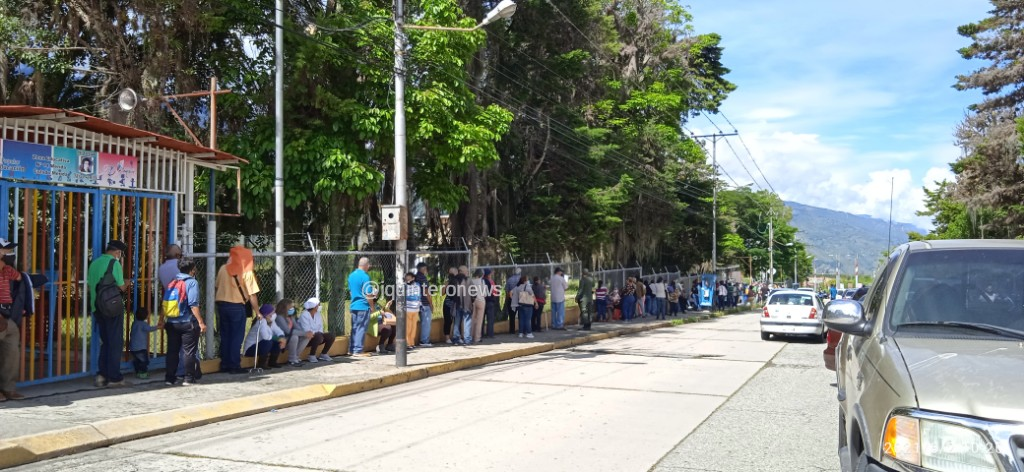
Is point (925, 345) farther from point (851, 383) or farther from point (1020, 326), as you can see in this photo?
point (851, 383)

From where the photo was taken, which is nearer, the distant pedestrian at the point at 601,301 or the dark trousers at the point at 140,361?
the dark trousers at the point at 140,361

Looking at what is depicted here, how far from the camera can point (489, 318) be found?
18562 millimetres

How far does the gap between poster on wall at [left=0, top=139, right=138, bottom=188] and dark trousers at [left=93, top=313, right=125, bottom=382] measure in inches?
68.0

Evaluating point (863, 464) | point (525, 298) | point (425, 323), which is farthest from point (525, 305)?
point (863, 464)

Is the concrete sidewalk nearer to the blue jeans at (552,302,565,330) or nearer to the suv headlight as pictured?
the suv headlight

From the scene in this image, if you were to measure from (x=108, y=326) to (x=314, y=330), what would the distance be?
11.8 ft

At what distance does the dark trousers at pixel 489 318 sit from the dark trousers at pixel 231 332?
7.21 metres

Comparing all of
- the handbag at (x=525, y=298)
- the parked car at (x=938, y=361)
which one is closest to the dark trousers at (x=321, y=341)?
the handbag at (x=525, y=298)

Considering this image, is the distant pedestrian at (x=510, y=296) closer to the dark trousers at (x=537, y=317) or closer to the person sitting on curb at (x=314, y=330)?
the dark trousers at (x=537, y=317)

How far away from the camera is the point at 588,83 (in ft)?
115

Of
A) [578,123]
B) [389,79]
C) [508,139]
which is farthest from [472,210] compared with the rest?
[389,79]

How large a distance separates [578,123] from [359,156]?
648 inches

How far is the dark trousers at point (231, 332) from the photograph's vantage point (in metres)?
11.4

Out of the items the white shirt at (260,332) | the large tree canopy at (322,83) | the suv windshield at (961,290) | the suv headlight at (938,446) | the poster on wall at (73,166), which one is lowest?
the white shirt at (260,332)
